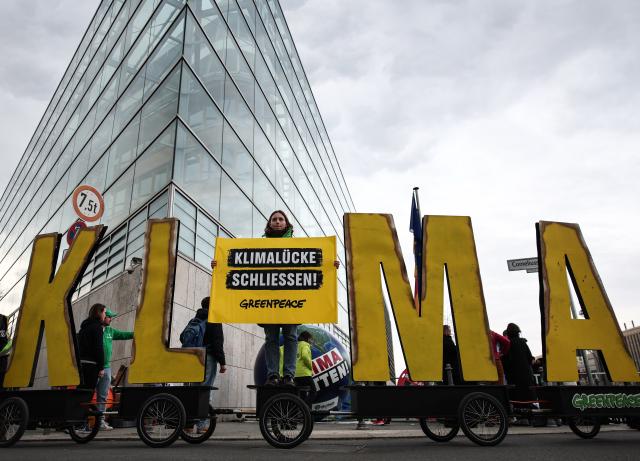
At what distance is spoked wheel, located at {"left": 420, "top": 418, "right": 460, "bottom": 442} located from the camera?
4.59 meters

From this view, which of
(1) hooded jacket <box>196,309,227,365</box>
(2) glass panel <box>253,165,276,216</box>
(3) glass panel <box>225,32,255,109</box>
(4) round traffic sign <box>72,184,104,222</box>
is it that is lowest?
(1) hooded jacket <box>196,309,227,365</box>

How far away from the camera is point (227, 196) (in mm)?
13031

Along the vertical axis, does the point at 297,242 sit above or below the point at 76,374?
above

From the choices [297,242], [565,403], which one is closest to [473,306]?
[565,403]

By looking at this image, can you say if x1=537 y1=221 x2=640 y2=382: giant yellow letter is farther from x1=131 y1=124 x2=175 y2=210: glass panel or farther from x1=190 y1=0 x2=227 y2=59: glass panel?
x1=190 y1=0 x2=227 y2=59: glass panel

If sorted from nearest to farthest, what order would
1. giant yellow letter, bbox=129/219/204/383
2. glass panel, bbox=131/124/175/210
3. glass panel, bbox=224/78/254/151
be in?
giant yellow letter, bbox=129/219/204/383 < glass panel, bbox=131/124/175/210 < glass panel, bbox=224/78/254/151

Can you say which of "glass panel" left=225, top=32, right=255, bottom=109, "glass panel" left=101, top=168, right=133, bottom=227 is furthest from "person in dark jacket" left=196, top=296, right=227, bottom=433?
"glass panel" left=225, top=32, right=255, bottom=109

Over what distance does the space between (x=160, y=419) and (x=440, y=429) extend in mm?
3148

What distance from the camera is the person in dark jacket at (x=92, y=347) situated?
5441 millimetres

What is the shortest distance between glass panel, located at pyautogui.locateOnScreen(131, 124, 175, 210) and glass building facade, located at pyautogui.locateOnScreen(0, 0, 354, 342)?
1.7 inches

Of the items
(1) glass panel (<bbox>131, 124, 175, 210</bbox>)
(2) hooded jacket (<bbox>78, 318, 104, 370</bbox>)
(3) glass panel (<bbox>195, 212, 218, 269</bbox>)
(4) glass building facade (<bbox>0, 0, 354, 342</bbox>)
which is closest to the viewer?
(2) hooded jacket (<bbox>78, 318, 104, 370</bbox>)

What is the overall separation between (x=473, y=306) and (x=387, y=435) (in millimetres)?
2266

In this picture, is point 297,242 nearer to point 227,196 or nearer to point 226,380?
point 226,380

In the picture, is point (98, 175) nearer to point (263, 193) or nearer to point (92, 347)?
point (263, 193)
